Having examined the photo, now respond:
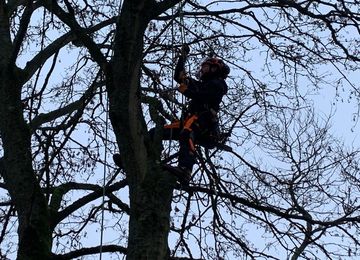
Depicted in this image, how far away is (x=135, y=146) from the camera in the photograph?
19.5 ft

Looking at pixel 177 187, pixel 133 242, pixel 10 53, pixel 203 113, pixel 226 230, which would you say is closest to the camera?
pixel 133 242

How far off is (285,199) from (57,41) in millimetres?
2955

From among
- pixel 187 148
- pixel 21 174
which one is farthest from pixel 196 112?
pixel 21 174

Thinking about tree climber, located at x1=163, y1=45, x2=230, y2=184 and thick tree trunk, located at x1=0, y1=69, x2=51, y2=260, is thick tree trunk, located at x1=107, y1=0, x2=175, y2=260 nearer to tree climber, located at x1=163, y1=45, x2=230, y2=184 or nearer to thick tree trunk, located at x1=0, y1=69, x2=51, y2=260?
tree climber, located at x1=163, y1=45, x2=230, y2=184

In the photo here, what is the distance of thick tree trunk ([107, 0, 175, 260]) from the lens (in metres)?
5.87

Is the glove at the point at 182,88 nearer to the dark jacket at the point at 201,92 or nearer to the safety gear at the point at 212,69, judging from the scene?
the dark jacket at the point at 201,92

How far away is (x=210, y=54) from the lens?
29.0ft

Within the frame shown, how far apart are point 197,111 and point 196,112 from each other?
23 millimetres

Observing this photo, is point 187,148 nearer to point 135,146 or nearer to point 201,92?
point 201,92

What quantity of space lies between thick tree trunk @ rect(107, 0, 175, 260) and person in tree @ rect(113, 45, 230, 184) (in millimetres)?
475

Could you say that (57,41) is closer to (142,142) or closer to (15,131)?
(15,131)

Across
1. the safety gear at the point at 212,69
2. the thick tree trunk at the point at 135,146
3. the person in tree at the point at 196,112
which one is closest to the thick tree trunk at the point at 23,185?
the person in tree at the point at 196,112

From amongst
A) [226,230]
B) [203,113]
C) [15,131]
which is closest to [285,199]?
[226,230]

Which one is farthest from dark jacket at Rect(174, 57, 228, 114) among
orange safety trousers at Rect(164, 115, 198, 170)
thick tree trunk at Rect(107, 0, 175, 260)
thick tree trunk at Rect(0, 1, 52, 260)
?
thick tree trunk at Rect(0, 1, 52, 260)
